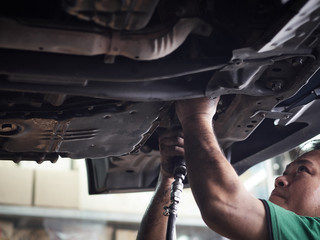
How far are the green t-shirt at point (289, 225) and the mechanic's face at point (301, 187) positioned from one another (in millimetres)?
224

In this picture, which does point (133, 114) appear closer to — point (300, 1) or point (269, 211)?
point (269, 211)

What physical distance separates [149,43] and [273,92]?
0.43 meters

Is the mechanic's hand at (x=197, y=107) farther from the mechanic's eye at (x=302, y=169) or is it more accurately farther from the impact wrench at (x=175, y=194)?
the mechanic's eye at (x=302, y=169)

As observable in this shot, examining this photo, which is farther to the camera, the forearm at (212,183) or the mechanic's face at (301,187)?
the mechanic's face at (301,187)

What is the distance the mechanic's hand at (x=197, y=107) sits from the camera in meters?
1.54

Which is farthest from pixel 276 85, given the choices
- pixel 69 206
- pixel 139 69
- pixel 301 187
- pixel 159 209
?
pixel 69 206

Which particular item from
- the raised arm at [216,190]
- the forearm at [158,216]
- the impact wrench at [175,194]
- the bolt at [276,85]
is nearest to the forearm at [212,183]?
the raised arm at [216,190]

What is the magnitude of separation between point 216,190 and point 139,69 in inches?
15.2

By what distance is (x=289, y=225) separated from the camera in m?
1.52

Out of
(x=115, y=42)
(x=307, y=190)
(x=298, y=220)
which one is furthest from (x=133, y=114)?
(x=307, y=190)

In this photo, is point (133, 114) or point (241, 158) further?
point (241, 158)

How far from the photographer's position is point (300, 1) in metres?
1.16

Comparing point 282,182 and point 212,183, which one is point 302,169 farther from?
point 212,183

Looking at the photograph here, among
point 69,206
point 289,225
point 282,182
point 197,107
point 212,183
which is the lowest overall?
point 289,225
